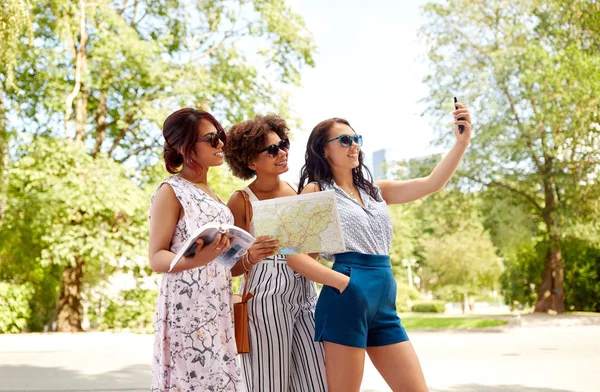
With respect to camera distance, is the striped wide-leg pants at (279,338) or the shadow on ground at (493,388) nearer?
the striped wide-leg pants at (279,338)

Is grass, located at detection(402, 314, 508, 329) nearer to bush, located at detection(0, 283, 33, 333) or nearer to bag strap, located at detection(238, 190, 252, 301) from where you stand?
bush, located at detection(0, 283, 33, 333)

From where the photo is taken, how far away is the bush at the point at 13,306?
72.3 ft

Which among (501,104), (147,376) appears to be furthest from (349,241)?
(501,104)

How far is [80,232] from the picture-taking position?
21.0 m

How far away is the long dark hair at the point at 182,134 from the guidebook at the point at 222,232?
631mm

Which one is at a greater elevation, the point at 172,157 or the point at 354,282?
the point at 172,157

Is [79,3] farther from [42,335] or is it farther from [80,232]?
[42,335]

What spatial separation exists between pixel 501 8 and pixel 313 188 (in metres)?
25.2

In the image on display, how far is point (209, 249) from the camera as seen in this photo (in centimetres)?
295

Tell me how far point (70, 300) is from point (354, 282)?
20985mm

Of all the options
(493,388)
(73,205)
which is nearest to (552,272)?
(73,205)

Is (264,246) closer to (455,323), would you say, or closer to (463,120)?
(463,120)

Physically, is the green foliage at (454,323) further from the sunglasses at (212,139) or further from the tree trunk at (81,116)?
the sunglasses at (212,139)

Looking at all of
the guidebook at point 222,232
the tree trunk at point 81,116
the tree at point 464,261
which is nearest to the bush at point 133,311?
the tree trunk at point 81,116
